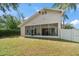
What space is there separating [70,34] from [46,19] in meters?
0.64

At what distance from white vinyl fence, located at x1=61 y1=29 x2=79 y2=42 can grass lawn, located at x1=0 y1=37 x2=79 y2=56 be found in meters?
0.14

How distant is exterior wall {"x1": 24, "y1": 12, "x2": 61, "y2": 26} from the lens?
22.2 ft

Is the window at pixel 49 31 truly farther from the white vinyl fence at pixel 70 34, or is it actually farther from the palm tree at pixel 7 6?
the palm tree at pixel 7 6

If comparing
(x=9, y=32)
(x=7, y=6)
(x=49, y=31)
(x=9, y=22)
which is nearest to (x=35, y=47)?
(x=49, y=31)

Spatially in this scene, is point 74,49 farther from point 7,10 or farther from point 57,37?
point 7,10

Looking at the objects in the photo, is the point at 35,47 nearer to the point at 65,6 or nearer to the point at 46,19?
the point at 46,19

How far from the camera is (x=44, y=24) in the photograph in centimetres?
684

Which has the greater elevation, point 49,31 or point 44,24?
point 44,24

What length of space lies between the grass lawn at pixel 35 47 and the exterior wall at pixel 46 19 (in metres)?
0.39

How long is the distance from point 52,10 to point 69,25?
0.51m

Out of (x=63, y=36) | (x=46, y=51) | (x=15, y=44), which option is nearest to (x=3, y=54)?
(x=15, y=44)

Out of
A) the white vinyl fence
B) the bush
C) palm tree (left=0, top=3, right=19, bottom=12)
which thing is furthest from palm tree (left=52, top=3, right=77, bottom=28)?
the bush

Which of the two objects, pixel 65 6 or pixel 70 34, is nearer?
pixel 65 6

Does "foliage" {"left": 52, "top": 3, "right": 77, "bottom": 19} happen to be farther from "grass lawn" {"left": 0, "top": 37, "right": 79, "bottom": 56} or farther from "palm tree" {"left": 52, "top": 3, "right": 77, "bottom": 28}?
"grass lawn" {"left": 0, "top": 37, "right": 79, "bottom": 56}
